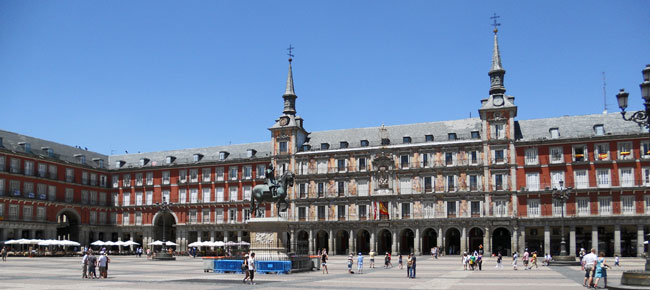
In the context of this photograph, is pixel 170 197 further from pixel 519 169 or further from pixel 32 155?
pixel 519 169

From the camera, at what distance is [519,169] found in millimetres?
71312

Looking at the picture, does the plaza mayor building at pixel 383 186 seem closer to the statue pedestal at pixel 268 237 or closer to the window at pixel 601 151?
the window at pixel 601 151

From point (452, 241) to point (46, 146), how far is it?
55.2m

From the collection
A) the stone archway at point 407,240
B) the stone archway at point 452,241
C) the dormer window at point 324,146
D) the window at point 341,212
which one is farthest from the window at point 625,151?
the dormer window at point 324,146

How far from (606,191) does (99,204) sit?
67.0 meters

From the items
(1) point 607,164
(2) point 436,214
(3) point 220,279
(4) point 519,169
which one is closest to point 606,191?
(1) point 607,164

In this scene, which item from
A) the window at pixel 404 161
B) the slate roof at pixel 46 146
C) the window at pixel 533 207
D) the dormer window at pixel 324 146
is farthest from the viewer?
the dormer window at pixel 324 146

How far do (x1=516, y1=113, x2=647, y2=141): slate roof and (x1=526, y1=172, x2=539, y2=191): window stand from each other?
4.11 metres

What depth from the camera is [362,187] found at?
78000 mm

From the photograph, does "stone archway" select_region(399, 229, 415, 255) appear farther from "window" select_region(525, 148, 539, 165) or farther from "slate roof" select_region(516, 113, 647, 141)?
"slate roof" select_region(516, 113, 647, 141)

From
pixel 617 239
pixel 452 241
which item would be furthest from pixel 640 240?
pixel 452 241

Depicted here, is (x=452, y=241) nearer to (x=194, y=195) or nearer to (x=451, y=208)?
(x=451, y=208)

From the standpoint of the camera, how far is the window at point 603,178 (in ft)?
221

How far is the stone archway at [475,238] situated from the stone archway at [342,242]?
1557 centimetres
